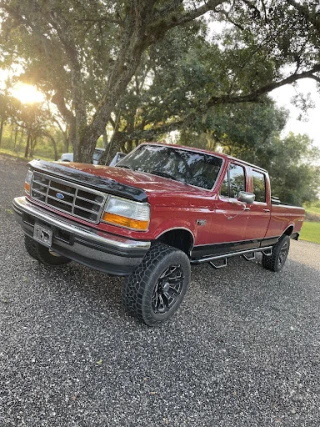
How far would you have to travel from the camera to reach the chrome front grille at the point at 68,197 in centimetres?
291

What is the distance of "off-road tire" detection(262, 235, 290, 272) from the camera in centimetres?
651

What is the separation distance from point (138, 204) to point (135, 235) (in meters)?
A: 0.29

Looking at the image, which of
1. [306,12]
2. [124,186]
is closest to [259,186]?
[124,186]

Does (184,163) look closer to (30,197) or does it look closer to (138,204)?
(138,204)

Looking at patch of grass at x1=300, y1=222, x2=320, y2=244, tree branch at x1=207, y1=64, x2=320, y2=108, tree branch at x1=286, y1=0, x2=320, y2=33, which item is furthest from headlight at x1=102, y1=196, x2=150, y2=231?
patch of grass at x1=300, y1=222, x2=320, y2=244

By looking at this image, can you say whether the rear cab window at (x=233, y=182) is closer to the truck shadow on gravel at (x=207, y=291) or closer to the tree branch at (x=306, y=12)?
the truck shadow on gravel at (x=207, y=291)

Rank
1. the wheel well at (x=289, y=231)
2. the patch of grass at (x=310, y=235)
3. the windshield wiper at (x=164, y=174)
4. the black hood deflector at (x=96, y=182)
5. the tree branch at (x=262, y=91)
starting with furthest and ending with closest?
the patch of grass at (x=310, y=235) → the tree branch at (x=262, y=91) → the wheel well at (x=289, y=231) → the windshield wiper at (x=164, y=174) → the black hood deflector at (x=96, y=182)

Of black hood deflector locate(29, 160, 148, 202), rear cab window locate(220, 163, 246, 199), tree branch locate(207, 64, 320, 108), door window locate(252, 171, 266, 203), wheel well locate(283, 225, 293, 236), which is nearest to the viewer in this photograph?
black hood deflector locate(29, 160, 148, 202)

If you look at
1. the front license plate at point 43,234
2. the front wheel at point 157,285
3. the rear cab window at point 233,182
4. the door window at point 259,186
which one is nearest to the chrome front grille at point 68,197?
the front license plate at point 43,234

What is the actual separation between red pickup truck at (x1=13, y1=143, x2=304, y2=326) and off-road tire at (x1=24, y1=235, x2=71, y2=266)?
0.01m

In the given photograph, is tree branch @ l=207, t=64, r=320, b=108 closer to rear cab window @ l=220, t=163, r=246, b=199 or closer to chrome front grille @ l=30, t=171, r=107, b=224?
rear cab window @ l=220, t=163, r=246, b=199

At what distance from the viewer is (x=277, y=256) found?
257 inches

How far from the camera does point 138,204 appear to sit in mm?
2779

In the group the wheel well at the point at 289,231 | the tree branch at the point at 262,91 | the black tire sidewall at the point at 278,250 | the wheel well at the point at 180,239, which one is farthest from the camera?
the tree branch at the point at 262,91
